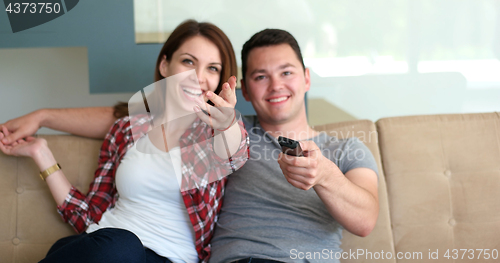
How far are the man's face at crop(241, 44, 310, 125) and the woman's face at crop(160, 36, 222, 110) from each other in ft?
0.51

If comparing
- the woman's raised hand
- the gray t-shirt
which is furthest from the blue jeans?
the woman's raised hand

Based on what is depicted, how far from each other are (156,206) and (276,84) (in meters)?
0.62

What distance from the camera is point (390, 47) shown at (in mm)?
2084

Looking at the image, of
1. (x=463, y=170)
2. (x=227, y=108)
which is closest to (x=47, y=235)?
(x=227, y=108)

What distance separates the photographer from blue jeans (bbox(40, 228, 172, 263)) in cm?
99

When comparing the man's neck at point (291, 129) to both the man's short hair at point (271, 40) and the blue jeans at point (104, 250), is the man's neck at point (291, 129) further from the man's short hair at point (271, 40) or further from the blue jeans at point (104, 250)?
the blue jeans at point (104, 250)

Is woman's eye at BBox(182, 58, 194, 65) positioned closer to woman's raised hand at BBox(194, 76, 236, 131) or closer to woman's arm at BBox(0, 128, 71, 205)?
woman's raised hand at BBox(194, 76, 236, 131)

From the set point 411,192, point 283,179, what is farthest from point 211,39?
point 411,192

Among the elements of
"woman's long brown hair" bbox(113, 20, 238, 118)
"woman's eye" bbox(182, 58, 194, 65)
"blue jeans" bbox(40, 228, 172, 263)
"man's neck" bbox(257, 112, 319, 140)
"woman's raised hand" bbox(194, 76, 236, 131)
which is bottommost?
"blue jeans" bbox(40, 228, 172, 263)

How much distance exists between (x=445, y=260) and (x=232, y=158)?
91 cm

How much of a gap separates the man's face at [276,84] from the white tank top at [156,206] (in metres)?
0.39

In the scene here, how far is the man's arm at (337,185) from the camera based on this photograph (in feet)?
3.07

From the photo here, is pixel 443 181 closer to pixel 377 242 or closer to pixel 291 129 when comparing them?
pixel 377 242

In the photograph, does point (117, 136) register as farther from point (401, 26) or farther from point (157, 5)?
point (401, 26)
